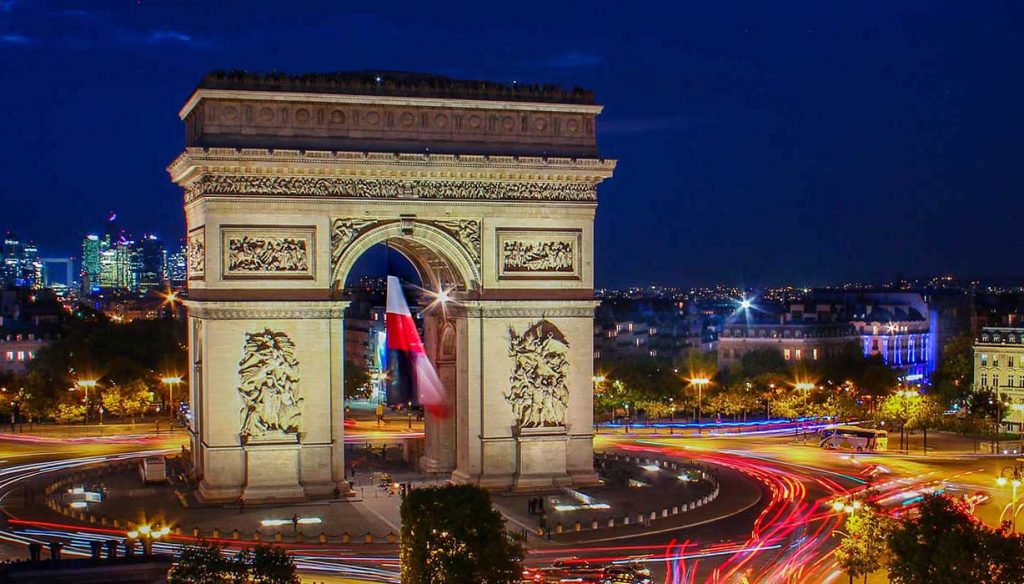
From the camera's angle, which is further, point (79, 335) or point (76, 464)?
point (79, 335)

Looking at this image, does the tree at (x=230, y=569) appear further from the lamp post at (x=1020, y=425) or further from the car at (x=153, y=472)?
the lamp post at (x=1020, y=425)

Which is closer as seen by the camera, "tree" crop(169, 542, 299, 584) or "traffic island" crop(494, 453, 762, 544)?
"tree" crop(169, 542, 299, 584)

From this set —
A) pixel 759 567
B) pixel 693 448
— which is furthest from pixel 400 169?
pixel 693 448

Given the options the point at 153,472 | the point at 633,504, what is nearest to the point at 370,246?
the point at 153,472

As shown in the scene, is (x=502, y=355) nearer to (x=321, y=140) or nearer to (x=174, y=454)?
(x=321, y=140)

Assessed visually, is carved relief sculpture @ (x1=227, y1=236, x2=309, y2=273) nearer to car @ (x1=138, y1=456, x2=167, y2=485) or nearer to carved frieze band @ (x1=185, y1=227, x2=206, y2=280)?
carved frieze band @ (x1=185, y1=227, x2=206, y2=280)

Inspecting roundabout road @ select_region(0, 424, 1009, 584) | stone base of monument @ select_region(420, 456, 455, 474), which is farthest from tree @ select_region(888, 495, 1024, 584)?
stone base of monument @ select_region(420, 456, 455, 474)

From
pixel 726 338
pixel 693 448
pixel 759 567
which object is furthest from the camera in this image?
pixel 726 338
